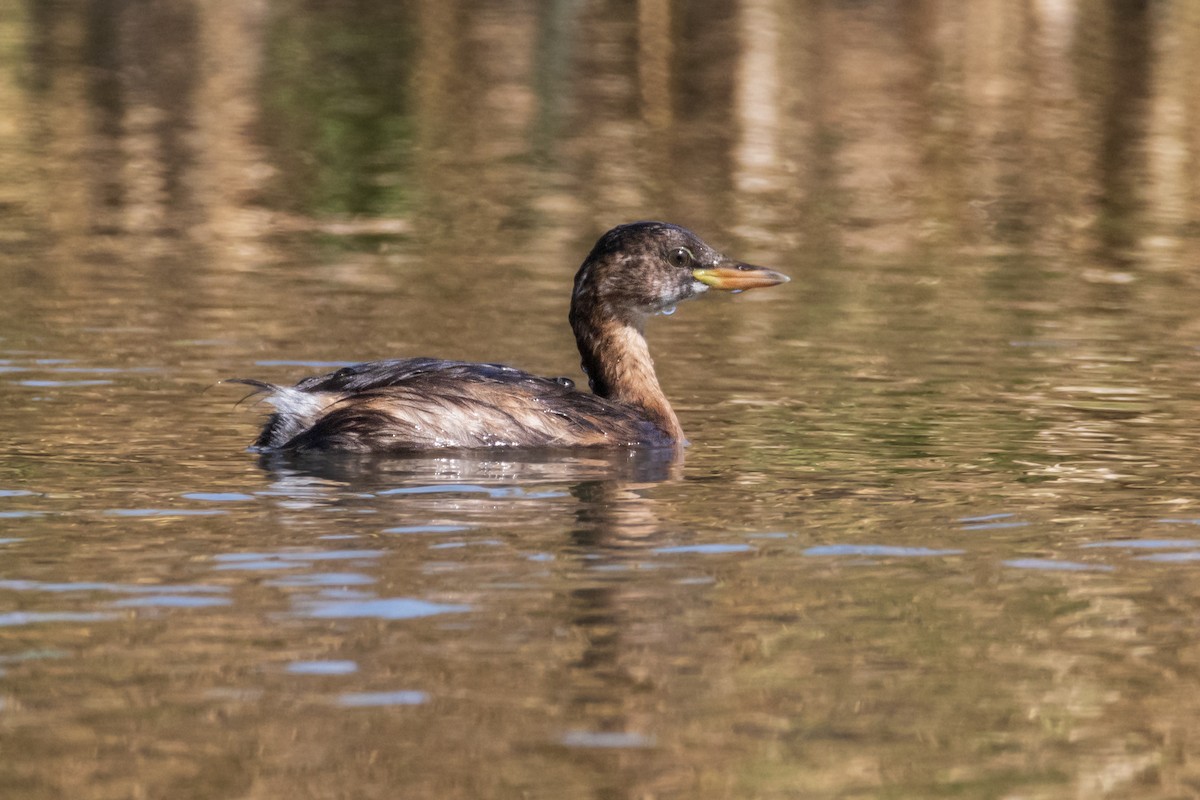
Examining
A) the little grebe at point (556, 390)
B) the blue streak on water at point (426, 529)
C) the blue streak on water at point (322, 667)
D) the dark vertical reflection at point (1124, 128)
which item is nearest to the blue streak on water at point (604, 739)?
the blue streak on water at point (322, 667)

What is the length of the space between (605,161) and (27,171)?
19.5 ft

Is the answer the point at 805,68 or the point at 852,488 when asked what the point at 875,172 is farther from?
the point at 852,488

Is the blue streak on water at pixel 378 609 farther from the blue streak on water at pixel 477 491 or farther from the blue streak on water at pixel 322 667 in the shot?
the blue streak on water at pixel 477 491

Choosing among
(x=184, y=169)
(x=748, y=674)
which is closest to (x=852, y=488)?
(x=748, y=674)

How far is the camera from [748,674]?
7.24 metres

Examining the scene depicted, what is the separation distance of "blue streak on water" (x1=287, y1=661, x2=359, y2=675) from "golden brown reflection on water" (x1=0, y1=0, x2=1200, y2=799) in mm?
18

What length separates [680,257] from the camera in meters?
12.2

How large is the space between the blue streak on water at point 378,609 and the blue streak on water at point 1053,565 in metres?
2.18

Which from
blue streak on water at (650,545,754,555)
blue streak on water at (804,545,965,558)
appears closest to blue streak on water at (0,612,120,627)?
blue streak on water at (650,545,754,555)

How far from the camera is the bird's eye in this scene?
478 inches

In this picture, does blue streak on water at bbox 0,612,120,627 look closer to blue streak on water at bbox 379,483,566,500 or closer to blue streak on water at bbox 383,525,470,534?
blue streak on water at bbox 383,525,470,534

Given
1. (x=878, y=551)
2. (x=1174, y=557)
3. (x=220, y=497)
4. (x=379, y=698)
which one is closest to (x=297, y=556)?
(x=220, y=497)

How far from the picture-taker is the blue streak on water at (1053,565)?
28.5 feet

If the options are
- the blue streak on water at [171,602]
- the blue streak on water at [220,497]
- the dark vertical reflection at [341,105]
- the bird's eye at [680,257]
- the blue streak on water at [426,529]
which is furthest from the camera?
the dark vertical reflection at [341,105]
